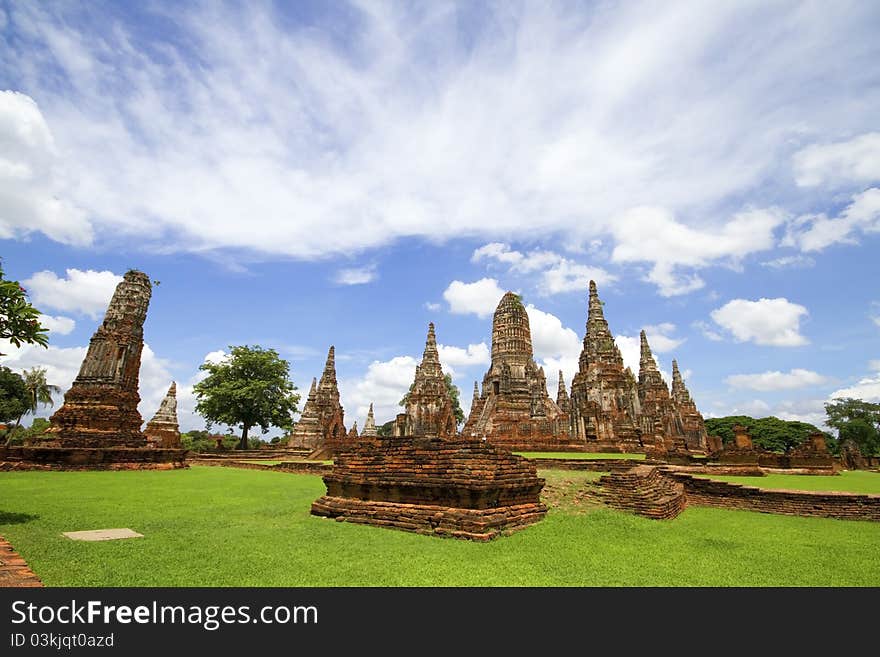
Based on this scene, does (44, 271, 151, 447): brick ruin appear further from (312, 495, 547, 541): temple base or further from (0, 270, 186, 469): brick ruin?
(312, 495, 547, 541): temple base

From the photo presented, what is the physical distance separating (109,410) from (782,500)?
67.7 feet

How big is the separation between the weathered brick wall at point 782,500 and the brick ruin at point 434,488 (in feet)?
18.6

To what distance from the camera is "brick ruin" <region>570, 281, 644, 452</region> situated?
80.0 ft

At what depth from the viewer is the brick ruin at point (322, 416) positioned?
33031mm

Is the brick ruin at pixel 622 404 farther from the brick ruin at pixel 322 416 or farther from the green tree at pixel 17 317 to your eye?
the green tree at pixel 17 317

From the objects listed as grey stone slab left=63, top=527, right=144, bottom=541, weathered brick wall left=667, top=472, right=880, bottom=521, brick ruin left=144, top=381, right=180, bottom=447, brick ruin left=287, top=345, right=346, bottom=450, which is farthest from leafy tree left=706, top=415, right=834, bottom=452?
grey stone slab left=63, top=527, right=144, bottom=541

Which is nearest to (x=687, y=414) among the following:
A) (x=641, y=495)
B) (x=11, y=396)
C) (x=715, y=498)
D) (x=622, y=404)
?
(x=622, y=404)

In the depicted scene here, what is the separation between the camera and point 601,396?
30.7 meters

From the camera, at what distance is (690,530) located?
26.3 ft

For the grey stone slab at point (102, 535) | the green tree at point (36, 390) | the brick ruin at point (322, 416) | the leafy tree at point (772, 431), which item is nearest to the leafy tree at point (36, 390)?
the green tree at point (36, 390)

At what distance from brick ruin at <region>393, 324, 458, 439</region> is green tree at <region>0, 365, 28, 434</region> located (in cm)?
3257
